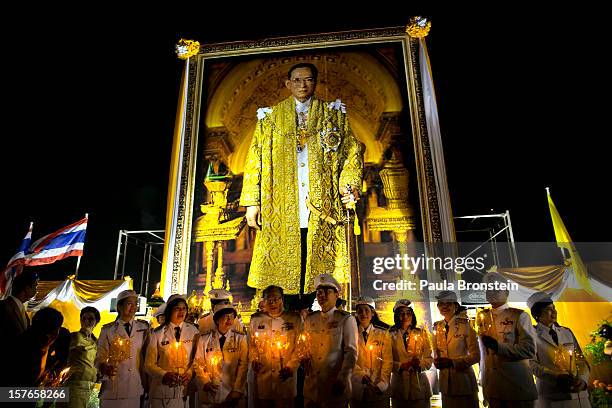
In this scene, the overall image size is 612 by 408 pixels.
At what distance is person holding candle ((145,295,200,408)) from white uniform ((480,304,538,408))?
2.73 meters

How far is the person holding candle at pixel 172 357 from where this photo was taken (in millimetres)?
3834

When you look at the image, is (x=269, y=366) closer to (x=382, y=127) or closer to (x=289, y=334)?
(x=289, y=334)

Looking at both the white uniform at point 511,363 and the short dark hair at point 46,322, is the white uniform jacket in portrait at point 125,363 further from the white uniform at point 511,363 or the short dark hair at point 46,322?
the white uniform at point 511,363

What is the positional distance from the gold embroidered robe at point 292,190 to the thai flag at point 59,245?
11.3ft

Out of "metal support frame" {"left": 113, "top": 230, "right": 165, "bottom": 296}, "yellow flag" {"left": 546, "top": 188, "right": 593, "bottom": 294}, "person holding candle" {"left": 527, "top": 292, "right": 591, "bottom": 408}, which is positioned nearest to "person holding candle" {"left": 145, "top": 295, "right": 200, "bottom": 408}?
"person holding candle" {"left": 527, "top": 292, "right": 591, "bottom": 408}

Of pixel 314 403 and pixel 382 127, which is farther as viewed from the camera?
pixel 382 127

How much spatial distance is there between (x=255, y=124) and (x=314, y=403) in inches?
231

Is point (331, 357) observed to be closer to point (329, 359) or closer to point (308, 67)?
point (329, 359)

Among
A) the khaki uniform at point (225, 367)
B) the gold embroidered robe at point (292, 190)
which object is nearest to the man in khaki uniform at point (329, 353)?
the khaki uniform at point (225, 367)

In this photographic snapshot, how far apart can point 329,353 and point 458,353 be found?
131cm

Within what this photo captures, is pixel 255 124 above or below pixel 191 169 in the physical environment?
above

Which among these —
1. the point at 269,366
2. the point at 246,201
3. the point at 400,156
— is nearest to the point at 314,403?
the point at 269,366

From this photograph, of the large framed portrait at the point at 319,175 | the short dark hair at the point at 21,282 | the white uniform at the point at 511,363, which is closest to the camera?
the short dark hair at the point at 21,282

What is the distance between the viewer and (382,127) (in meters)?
8.09
